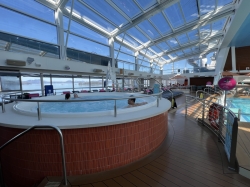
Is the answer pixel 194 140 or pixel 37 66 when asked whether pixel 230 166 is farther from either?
pixel 37 66

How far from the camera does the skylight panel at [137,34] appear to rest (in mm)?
8863

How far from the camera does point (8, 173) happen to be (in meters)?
1.63

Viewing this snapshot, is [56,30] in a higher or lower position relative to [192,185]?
higher

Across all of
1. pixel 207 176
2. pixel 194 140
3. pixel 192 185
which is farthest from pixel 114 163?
pixel 194 140

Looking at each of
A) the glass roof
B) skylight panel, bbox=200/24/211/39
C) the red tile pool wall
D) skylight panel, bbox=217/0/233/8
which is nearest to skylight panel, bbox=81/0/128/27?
the glass roof

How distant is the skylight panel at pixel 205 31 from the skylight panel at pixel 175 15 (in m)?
2.41

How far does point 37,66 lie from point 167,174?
587 cm

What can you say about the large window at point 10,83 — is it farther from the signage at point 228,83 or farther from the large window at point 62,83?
the signage at point 228,83

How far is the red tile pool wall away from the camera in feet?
4.60

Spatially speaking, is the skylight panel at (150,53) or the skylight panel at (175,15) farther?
the skylight panel at (150,53)

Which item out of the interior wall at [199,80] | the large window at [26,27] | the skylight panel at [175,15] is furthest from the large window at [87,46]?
the interior wall at [199,80]

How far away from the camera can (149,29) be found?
29.2 ft

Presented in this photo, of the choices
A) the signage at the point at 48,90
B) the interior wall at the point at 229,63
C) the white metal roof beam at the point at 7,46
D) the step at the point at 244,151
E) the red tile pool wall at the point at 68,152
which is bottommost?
the step at the point at 244,151

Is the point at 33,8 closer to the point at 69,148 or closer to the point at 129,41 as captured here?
the point at 69,148
